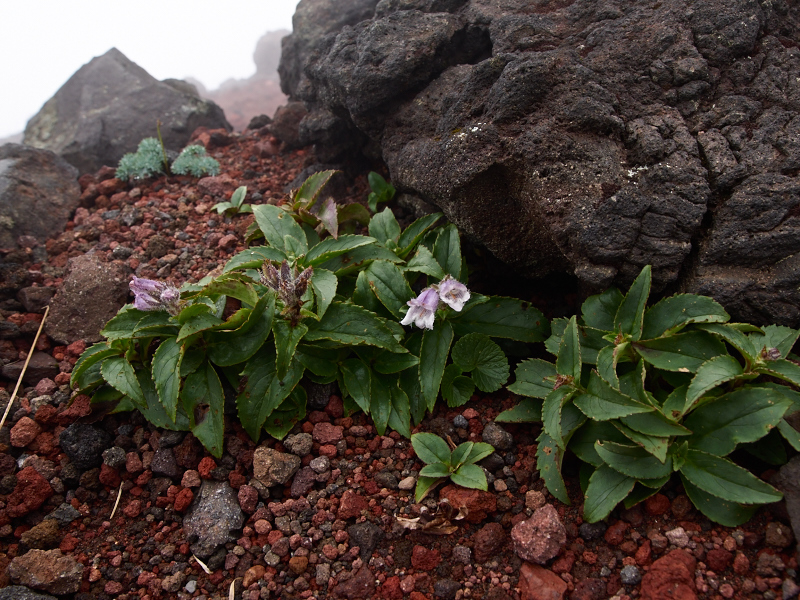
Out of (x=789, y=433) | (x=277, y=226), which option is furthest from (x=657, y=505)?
(x=277, y=226)

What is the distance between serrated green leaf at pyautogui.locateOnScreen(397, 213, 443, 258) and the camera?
360 centimetres

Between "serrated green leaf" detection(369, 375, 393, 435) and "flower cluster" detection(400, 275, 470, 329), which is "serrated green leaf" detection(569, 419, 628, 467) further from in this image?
"serrated green leaf" detection(369, 375, 393, 435)

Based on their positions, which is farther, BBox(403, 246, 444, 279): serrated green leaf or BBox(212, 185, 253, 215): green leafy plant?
BBox(212, 185, 253, 215): green leafy plant

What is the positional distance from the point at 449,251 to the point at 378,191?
4.15 feet

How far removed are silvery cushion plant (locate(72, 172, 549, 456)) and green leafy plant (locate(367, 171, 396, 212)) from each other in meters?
1.01

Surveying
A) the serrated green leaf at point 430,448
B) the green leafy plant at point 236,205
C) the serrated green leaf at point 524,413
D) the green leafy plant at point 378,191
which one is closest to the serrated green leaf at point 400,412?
the serrated green leaf at point 430,448

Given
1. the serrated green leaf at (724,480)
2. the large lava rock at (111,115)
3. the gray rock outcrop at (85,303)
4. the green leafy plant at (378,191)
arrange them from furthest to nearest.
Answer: the large lava rock at (111,115) < the green leafy plant at (378,191) < the gray rock outcrop at (85,303) < the serrated green leaf at (724,480)

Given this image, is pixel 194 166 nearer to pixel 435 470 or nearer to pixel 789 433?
pixel 435 470

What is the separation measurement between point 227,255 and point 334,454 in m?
1.98

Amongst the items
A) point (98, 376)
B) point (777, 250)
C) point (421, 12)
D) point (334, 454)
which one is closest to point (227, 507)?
point (334, 454)

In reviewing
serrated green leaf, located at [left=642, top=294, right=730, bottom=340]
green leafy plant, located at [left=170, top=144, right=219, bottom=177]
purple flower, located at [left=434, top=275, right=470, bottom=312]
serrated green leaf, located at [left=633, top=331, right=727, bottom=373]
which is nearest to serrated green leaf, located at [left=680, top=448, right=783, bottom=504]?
serrated green leaf, located at [left=633, top=331, right=727, bottom=373]

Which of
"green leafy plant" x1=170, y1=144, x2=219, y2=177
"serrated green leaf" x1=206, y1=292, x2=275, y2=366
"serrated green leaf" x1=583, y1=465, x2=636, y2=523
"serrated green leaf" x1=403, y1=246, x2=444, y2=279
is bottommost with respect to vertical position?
"serrated green leaf" x1=583, y1=465, x2=636, y2=523

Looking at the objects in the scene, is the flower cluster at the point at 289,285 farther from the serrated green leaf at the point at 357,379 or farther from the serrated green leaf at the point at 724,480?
the serrated green leaf at the point at 724,480

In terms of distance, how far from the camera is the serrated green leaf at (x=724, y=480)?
7.39 ft
